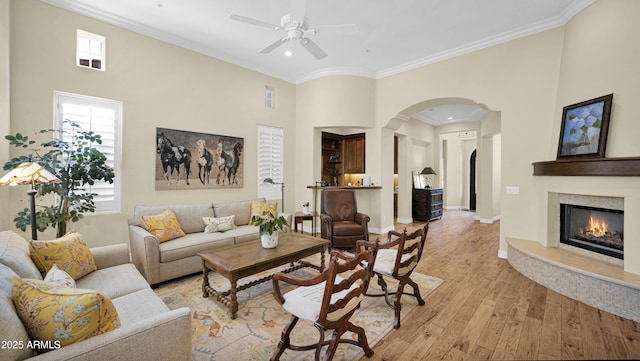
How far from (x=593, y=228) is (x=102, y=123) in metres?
6.70

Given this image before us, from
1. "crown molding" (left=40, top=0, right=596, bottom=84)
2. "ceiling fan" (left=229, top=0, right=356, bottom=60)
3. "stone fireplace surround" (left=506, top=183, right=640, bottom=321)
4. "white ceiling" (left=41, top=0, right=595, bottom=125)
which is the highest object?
"white ceiling" (left=41, top=0, right=595, bottom=125)

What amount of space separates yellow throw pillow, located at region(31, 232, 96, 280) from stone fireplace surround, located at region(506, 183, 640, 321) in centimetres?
493

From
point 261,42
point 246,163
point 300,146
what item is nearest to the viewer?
point 261,42

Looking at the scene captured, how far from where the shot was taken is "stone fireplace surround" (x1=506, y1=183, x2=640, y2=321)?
2.67 metres

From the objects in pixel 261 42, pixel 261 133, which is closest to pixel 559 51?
pixel 261 42

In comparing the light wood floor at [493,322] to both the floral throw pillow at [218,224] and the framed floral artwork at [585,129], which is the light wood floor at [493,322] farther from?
the floral throw pillow at [218,224]

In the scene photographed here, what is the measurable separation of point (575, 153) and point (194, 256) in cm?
507

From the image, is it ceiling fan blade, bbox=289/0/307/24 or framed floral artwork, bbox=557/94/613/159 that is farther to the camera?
framed floral artwork, bbox=557/94/613/159

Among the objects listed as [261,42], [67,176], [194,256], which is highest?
[261,42]

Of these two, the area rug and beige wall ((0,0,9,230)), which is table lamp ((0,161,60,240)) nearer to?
beige wall ((0,0,9,230))

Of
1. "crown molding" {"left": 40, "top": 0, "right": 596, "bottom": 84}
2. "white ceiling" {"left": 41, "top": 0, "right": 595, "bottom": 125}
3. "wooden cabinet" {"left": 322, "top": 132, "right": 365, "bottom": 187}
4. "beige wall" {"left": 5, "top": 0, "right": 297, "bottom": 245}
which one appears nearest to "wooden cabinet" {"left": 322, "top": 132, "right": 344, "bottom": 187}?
"wooden cabinet" {"left": 322, "top": 132, "right": 365, "bottom": 187}

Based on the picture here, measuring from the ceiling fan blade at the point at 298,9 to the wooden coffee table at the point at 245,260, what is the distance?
8.70 feet

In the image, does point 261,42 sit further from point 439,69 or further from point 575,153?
point 575,153

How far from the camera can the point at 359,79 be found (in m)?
5.94
